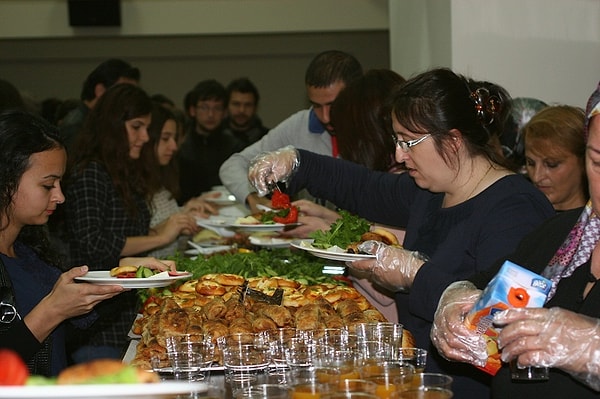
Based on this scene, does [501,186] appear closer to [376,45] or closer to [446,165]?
[446,165]

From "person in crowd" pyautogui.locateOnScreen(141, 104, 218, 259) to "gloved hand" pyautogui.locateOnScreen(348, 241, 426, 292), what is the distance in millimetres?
2137

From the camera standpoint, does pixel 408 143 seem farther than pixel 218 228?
No

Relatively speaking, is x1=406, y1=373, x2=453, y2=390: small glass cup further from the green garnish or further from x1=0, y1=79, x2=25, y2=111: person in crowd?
x1=0, y1=79, x2=25, y2=111: person in crowd

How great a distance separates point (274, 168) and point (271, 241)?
0.84 metres

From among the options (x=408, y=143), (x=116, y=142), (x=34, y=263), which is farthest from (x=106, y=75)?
(x=408, y=143)

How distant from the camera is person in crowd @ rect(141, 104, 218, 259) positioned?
5258 mm

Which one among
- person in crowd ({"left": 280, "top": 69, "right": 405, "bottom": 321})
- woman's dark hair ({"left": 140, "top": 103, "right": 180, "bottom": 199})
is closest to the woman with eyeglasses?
person in crowd ({"left": 280, "top": 69, "right": 405, "bottom": 321})

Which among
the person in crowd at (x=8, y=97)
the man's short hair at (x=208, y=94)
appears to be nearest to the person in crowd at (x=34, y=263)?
the person in crowd at (x=8, y=97)

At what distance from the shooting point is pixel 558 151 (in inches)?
165

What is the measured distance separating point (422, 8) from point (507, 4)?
0.97 m

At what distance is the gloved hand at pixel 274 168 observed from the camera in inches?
155

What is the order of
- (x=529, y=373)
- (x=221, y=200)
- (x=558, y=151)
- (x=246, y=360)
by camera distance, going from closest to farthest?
(x=529, y=373) < (x=246, y=360) < (x=558, y=151) < (x=221, y=200)

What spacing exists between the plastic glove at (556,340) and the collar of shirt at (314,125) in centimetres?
335

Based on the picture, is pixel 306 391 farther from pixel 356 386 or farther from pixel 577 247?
pixel 577 247
